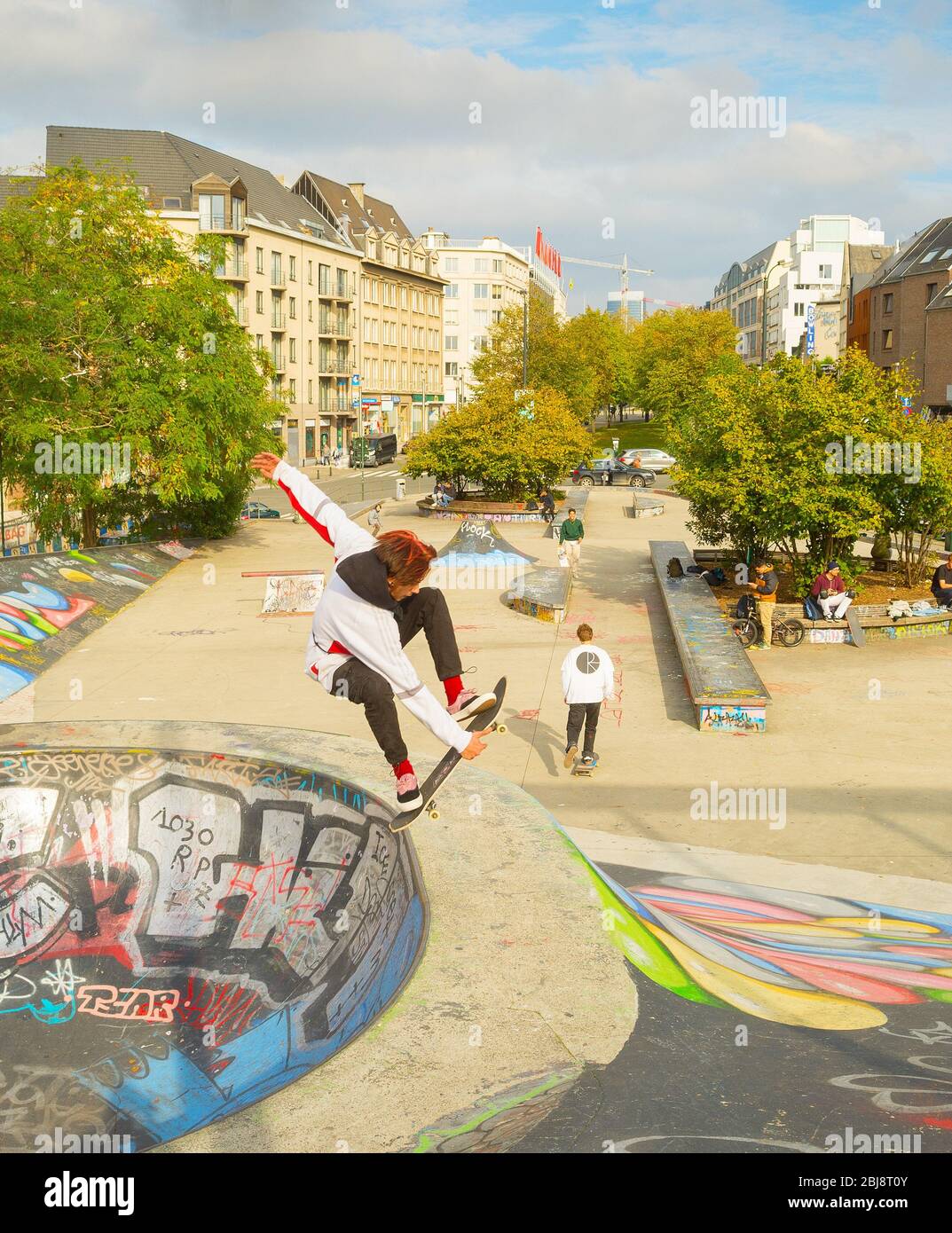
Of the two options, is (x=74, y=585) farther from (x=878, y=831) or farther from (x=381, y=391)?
(x=381, y=391)

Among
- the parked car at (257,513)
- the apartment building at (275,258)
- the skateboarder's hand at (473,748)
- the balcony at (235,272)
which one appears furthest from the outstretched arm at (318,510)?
the balcony at (235,272)

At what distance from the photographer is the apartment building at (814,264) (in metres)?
110

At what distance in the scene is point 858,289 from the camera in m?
72.9

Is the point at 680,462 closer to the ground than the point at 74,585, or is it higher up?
higher up

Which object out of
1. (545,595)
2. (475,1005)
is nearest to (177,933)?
(475,1005)

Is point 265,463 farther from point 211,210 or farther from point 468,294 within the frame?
point 468,294

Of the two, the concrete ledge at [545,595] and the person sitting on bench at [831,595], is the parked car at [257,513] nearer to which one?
the concrete ledge at [545,595]

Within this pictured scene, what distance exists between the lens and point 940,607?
1958cm

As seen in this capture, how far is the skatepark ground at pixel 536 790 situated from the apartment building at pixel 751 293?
106977 millimetres

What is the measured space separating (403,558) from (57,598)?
17.8m

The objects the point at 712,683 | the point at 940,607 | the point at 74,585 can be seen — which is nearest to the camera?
the point at 712,683

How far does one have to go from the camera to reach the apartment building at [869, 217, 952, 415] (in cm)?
5425

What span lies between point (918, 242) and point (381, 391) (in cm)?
4037
